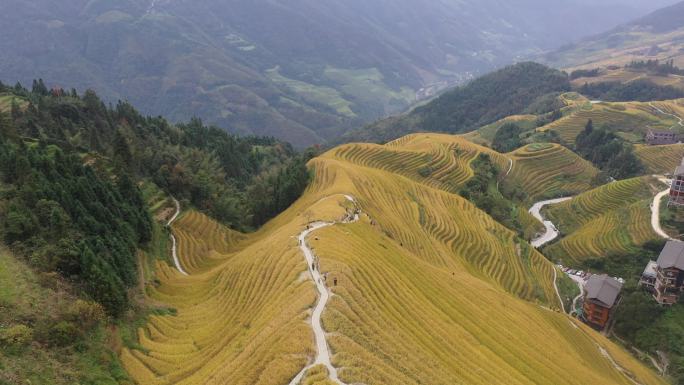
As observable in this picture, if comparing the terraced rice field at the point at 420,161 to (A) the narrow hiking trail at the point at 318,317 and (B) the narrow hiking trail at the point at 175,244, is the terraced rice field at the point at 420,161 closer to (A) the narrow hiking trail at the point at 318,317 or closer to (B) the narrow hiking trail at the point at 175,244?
(B) the narrow hiking trail at the point at 175,244

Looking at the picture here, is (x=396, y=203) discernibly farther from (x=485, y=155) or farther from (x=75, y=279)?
(x=485, y=155)

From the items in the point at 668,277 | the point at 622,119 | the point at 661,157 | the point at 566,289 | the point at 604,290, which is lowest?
the point at 566,289

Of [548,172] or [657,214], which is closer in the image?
[657,214]

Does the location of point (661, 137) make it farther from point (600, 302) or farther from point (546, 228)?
point (600, 302)

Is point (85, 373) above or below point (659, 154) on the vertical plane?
below

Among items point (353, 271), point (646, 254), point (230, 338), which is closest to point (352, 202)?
point (353, 271)

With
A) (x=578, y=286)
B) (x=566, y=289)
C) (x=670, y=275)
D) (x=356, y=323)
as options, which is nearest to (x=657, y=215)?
(x=578, y=286)

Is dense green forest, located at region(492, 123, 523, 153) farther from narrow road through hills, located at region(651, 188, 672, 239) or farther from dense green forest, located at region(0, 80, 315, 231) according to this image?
dense green forest, located at region(0, 80, 315, 231)
